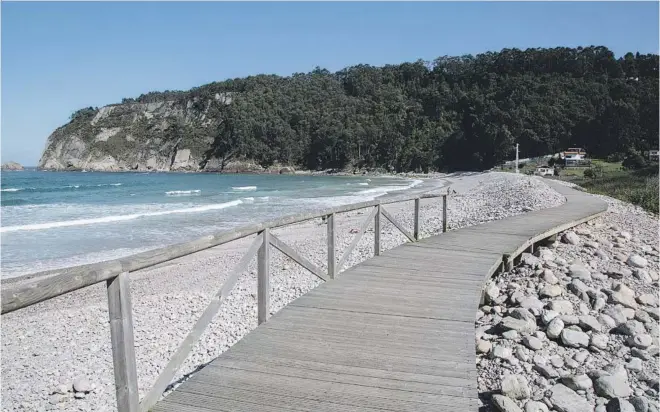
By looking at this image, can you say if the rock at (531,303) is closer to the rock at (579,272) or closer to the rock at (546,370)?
the rock at (546,370)

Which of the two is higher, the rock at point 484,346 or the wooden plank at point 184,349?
the wooden plank at point 184,349

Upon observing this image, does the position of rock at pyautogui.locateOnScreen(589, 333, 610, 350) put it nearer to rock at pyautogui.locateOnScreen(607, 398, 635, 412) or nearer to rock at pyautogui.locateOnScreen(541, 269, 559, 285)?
rock at pyautogui.locateOnScreen(607, 398, 635, 412)

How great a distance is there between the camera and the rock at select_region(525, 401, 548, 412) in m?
3.77

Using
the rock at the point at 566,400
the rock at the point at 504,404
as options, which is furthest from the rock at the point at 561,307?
the rock at the point at 504,404

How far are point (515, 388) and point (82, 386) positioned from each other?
4530mm

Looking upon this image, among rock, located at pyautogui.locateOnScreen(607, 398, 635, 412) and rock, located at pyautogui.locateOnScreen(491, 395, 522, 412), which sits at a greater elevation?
rock, located at pyautogui.locateOnScreen(491, 395, 522, 412)

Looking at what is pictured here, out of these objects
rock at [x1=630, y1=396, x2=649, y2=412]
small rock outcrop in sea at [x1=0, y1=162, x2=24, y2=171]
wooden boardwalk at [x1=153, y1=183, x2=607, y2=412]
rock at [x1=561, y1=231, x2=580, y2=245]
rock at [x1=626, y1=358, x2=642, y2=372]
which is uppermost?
small rock outcrop in sea at [x1=0, y1=162, x2=24, y2=171]

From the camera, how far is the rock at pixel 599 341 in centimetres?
505

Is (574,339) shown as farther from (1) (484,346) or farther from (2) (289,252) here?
(2) (289,252)

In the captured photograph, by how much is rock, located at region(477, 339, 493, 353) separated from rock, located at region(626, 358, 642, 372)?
1.30 m

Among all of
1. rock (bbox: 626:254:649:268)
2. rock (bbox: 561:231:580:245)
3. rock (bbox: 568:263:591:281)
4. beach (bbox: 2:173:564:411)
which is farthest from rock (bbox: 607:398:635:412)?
rock (bbox: 561:231:580:245)

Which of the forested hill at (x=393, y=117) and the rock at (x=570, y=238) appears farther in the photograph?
the forested hill at (x=393, y=117)

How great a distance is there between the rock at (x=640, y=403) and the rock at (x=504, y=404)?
0.96 meters

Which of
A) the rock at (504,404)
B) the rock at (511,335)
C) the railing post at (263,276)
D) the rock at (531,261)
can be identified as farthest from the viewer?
the rock at (531,261)
